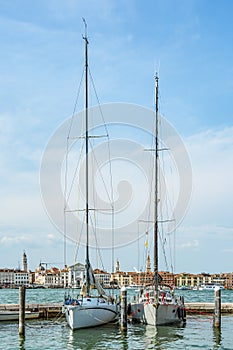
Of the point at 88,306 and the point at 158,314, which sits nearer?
the point at 88,306

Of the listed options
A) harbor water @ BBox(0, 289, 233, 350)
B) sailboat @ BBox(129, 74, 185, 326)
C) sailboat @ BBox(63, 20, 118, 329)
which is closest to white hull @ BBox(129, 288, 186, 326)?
sailboat @ BBox(129, 74, 185, 326)

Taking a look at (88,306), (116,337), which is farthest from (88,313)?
(116,337)

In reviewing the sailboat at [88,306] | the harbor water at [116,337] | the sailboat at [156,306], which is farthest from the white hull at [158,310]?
the sailboat at [88,306]

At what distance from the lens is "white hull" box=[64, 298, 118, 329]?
37.0 meters

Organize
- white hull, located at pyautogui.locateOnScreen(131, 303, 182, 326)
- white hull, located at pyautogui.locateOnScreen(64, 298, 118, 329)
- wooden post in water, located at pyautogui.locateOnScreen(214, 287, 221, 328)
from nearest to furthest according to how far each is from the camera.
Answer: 1. white hull, located at pyautogui.locateOnScreen(64, 298, 118, 329)
2. wooden post in water, located at pyautogui.locateOnScreen(214, 287, 221, 328)
3. white hull, located at pyautogui.locateOnScreen(131, 303, 182, 326)

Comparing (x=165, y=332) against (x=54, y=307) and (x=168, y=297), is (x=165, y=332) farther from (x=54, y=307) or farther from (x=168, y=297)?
(x=54, y=307)

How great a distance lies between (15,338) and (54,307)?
41.6 feet

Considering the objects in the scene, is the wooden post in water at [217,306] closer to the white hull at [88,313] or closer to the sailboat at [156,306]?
the sailboat at [156,306]

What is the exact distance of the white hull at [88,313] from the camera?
37.0 m

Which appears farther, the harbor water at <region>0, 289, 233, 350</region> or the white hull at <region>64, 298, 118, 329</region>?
the white hull at <region>64, 298, 118, 329</region>

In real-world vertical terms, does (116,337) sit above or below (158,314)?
below

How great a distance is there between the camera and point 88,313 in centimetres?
3734

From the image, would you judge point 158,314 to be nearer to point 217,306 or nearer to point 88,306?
point 217,306

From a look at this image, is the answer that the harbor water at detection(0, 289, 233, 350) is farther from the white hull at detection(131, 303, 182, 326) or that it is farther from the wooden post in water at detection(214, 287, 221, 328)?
the wooden post in water at detection(214, 287, 221, 328)
